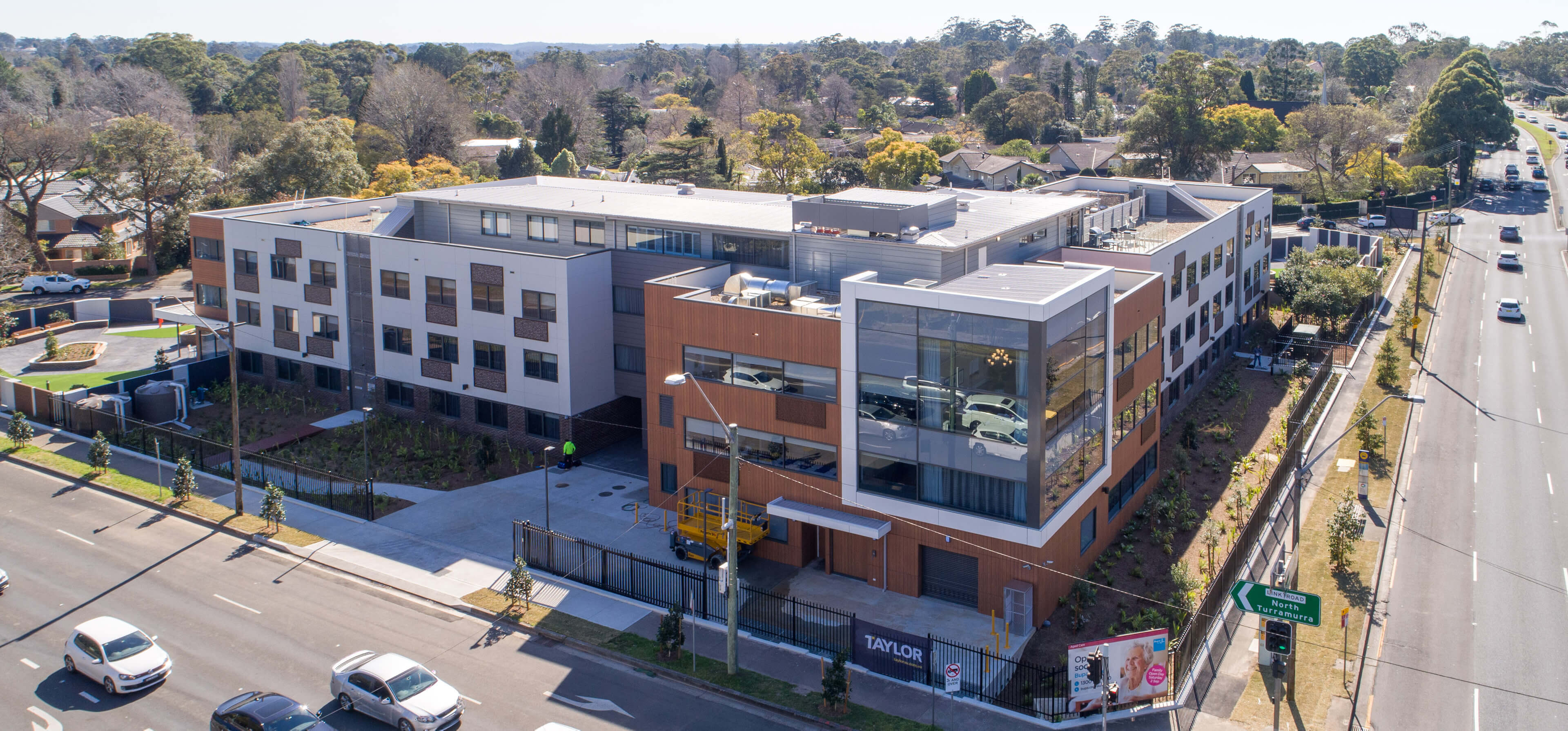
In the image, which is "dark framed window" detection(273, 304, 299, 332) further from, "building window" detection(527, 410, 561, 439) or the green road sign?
the green road sign

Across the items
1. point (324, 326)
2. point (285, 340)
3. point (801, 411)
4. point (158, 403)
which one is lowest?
point (158, 403)

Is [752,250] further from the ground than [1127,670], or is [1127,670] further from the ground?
[752,250]

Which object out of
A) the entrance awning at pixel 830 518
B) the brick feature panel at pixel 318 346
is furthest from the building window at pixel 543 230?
the entrance awning at pixel 830 518

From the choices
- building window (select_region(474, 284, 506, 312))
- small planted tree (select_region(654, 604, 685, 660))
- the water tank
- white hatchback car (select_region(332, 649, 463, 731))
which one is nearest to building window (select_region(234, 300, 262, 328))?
the water tank

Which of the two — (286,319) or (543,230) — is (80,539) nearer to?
(286,319)

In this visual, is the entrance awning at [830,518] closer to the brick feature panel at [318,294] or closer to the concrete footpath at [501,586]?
the concrete footpath at [501,586]

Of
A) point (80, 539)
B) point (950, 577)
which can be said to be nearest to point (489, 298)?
point (80, 539)
